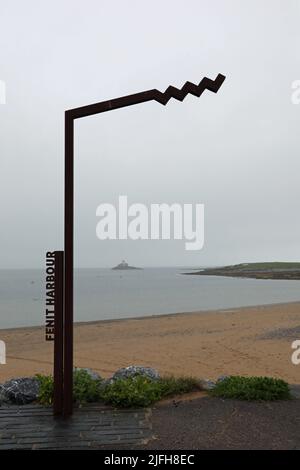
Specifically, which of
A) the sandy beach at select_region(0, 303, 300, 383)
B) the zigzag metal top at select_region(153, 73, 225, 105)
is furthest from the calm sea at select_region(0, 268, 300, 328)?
the zigzag metal top at select_region(153, 73, 225, 105)

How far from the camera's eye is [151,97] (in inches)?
225

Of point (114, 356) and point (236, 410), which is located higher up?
point (236, 410)

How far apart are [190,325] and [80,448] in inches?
660

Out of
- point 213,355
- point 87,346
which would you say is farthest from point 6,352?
point 213,355

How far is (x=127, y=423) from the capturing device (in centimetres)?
514

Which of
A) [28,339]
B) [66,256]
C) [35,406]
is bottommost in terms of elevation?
[28,339]

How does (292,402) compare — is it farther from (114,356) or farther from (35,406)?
(114,356)

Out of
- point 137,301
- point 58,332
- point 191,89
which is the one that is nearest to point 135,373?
point 58,332

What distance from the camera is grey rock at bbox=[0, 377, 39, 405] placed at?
612cm

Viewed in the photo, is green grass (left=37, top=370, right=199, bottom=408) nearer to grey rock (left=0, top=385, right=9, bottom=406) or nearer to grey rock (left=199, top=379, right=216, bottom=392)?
grey rock (left=199, top=379, right=216, bottom=392)

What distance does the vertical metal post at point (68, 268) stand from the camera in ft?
18.2

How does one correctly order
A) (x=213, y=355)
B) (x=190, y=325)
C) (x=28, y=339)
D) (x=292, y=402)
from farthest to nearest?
(x=190, y=325) < (x=28, y=339) < (x=213, y=355) < (x=292, y=402)

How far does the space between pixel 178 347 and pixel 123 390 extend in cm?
895
